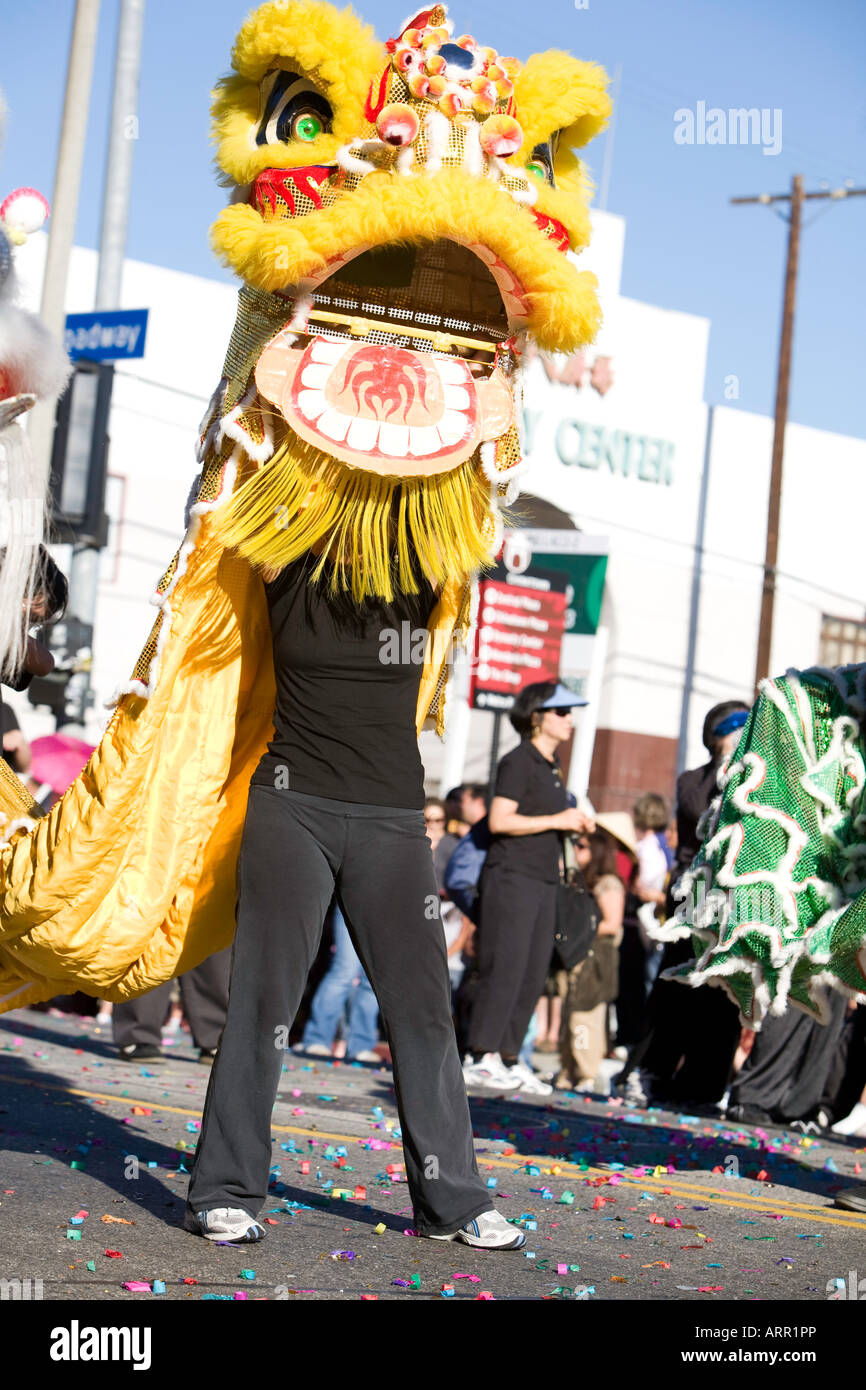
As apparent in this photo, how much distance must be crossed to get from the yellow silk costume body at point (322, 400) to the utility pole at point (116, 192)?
25.6ft

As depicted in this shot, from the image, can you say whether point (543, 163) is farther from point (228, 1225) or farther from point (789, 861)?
point (228, 1225)

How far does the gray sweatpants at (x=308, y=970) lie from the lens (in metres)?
3.86

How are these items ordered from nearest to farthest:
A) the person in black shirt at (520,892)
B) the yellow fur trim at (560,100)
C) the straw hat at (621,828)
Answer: the yellow fur trim at (560,100) < the person in black shirt at (520,892) < the straw hat at (621,828)

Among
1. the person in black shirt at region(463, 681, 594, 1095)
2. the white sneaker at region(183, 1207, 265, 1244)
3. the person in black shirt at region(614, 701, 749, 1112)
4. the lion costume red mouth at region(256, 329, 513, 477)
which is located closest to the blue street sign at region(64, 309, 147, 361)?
the person in black shirt at region(463, 681, 594, 1095)

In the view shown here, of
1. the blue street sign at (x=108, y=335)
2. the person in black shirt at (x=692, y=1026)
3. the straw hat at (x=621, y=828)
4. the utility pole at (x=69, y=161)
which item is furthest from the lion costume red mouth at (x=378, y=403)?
the utility pole at (x=69, y=161)

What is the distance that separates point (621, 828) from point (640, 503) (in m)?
12.1

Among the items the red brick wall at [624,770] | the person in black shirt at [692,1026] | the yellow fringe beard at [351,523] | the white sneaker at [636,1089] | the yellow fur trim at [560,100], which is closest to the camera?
the yellow fringe beard at [351,523]

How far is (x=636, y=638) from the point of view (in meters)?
23.0

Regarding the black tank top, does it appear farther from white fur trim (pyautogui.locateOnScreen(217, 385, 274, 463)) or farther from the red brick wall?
the red brick wall

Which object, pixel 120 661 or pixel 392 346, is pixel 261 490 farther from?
pixel 120 661

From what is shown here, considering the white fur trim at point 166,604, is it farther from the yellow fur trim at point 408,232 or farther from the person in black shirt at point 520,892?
the person in black shirt at point 520,892

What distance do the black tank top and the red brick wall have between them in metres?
18.3

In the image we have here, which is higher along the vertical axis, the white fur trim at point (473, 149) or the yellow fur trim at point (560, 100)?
the yellow fur trim at point (560, 100)
